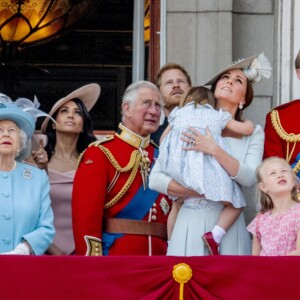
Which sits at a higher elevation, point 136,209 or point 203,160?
point 203,160

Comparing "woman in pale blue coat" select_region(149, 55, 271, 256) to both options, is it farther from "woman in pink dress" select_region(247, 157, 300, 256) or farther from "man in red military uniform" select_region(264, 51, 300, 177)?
"man in red military uniform" select_region(264, 51, 300, 177)

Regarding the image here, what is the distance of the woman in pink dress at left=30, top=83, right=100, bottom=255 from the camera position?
848 centimetres

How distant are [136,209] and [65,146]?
2.52 feet

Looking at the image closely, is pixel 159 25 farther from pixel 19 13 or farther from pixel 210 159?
pixel 210 159

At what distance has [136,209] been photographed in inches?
324

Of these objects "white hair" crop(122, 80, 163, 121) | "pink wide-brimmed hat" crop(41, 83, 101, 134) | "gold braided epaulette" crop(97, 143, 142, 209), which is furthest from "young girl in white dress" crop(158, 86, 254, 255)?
"pink wide-brimmed hat" crop(41, 83, 101, 134)

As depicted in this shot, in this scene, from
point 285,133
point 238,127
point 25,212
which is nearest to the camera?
point 25,212

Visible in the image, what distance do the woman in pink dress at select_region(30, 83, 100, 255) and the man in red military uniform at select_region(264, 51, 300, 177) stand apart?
107 centimetres

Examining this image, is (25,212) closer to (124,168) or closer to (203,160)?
(124,168)

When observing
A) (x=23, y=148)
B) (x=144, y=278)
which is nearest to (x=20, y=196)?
(x=23, y=148)

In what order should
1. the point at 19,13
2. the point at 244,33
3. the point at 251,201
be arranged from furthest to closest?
the point at 19,13, the point at 244,33, the point at 251,201

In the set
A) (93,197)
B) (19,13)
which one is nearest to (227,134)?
(93,197)

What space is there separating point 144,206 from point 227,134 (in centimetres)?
62

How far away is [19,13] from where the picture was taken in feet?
35.7
